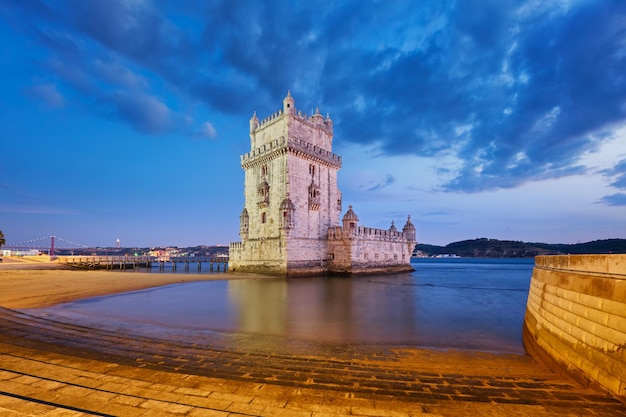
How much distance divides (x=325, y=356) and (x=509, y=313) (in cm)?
1492

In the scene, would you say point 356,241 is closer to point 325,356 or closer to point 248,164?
point 248,164

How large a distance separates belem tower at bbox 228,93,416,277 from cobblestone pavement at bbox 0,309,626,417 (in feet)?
84.5

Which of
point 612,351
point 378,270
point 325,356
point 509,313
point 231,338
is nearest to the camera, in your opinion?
point 612,351

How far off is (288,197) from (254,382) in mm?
29024

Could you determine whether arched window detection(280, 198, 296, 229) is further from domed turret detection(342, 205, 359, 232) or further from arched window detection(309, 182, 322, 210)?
domed turret detection(342, 205, 359, 232)

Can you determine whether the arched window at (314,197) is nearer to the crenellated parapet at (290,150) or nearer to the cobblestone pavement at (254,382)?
the crenellated parapet at (290,150)

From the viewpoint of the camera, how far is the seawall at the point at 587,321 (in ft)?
17.6

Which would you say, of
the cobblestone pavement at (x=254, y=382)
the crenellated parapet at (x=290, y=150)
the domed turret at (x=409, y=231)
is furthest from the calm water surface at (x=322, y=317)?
the domed turret at (x=409, y=231)

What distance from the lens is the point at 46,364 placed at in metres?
5.59

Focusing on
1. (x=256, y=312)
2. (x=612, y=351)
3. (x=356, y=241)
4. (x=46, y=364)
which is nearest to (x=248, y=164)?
(x=356, y=241)

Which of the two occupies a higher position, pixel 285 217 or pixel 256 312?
pixel 285 217

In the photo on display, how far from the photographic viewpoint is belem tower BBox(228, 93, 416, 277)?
113ft

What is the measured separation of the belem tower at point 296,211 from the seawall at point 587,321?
26.8 m

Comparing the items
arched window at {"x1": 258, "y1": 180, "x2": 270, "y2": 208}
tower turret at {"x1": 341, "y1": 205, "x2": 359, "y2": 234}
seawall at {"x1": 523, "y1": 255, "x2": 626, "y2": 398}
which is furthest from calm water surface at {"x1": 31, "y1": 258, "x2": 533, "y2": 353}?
arched window at {"x1": 258, "y1": 180, "x2": 270, "y2": 208}
